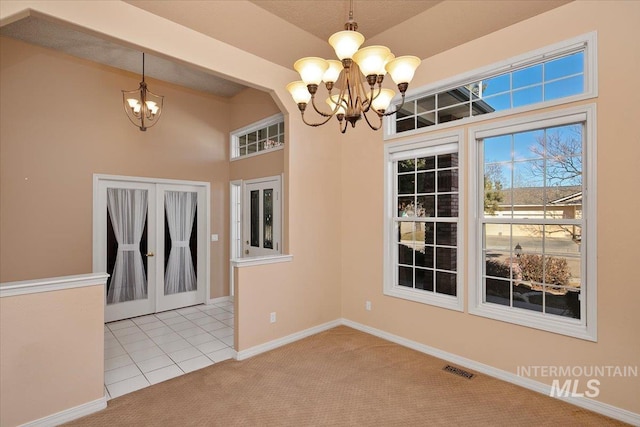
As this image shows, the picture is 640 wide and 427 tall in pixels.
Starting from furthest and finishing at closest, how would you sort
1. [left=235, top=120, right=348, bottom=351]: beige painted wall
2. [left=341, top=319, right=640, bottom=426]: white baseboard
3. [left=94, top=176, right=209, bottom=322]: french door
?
[left=94, top=176, right=209, bottom=322]: french door → [left=235, top=120, right=348, bottom=351]: beige painted wall → [left=341, top=319, right=640, bottom=426]: white baseboard

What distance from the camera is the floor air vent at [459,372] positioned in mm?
3084

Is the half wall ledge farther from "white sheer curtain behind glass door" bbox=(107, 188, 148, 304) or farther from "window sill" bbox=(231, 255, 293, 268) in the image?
"white sheer curtain behind glass door" bbox=(107, 188, 148, 304)

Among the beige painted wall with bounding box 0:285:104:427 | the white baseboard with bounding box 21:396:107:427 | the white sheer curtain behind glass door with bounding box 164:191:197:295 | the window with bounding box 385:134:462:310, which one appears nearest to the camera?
the beige painted wall with bounding box 0:285:104:427

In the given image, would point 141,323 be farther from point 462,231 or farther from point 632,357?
point 632,357

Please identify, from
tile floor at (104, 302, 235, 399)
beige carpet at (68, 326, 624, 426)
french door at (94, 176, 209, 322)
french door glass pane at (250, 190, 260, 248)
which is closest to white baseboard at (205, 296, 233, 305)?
french door at (94, 176, 209, 322)

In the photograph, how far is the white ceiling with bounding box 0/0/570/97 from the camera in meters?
2.79

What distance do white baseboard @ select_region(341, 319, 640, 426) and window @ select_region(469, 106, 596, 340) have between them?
20.0 inches

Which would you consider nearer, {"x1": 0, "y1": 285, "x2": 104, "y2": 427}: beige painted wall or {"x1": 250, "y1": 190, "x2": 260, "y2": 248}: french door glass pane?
{"x1": 0, "y1": 285, "x2": 104, "y2": 427}: beige painted wall

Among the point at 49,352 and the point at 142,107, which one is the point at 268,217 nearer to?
the point at 142,107

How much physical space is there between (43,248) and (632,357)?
237 inches

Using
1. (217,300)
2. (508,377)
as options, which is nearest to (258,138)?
(217,300)

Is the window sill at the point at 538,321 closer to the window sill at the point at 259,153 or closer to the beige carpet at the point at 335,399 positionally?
the beige carpet at the point at 335,399

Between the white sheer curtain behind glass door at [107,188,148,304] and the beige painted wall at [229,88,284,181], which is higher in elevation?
the beige painted wall at [229,88,284,181]

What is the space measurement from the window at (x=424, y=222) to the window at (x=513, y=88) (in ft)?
1.05
